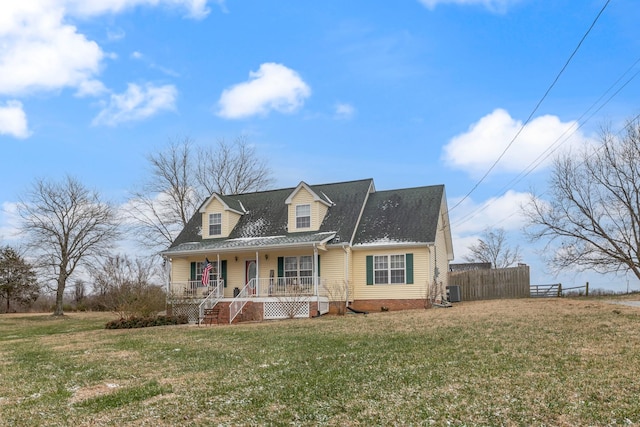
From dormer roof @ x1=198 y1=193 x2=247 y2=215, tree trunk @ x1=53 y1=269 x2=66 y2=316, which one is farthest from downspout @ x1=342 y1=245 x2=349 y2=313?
tree trunk @ x1=53 y1=269 x2=66 y2=316

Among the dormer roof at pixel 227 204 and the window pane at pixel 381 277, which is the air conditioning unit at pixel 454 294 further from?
the dormer roof at pixel 227 204

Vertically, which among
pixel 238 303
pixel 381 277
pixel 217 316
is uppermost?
pixel 381 277

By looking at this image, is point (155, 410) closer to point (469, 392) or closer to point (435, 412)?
point (435, 412)

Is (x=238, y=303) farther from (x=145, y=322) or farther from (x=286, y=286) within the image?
(x=145, y=322)

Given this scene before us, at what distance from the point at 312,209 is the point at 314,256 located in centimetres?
361

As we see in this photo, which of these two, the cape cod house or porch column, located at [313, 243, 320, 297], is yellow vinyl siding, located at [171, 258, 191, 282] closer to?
the cape cod house

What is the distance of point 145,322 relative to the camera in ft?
73.0

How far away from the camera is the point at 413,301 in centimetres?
2342

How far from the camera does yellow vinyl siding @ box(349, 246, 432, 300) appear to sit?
23422 mm

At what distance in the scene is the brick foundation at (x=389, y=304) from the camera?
23328 millimetres

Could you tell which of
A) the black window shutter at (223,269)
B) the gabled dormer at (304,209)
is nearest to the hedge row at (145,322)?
the black window shutter at (223,269)

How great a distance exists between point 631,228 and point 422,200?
47.3 ft

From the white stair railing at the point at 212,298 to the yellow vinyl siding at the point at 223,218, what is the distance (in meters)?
3.11

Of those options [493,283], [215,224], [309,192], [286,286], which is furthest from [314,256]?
[493,283]
